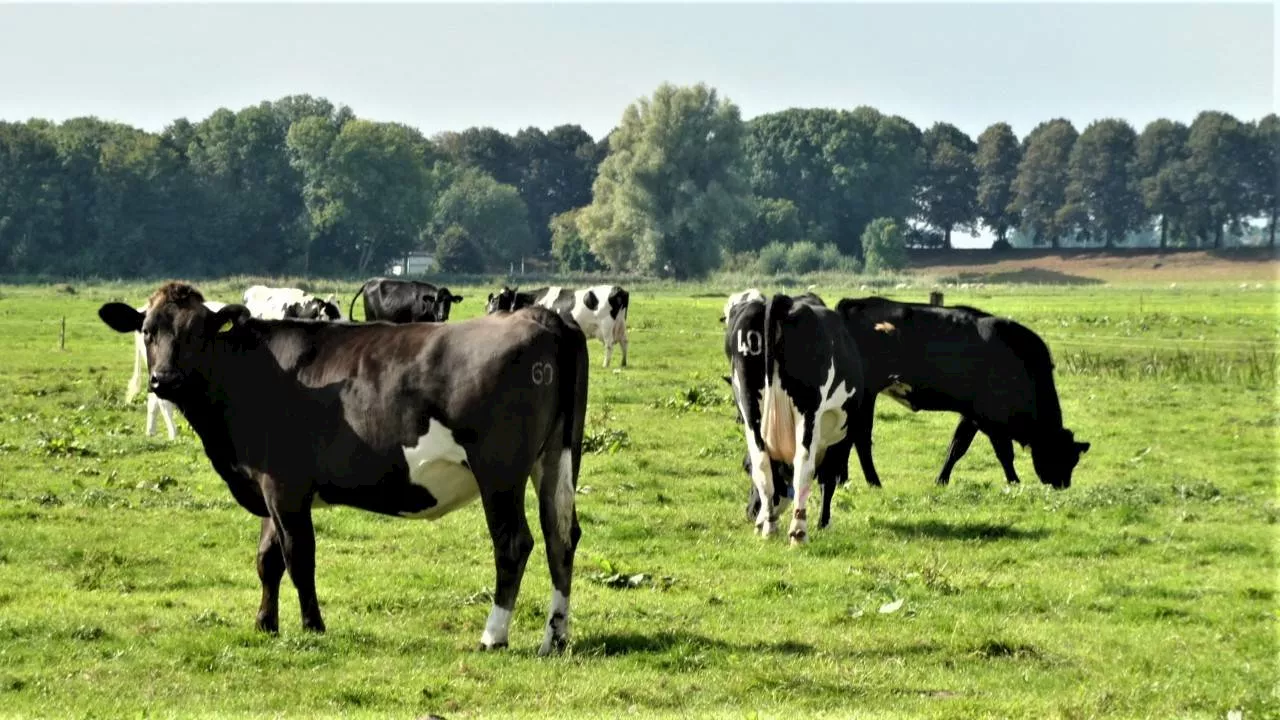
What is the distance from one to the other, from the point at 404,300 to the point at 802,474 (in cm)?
2248

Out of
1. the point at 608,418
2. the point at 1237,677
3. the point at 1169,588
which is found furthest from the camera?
the point at 608,418

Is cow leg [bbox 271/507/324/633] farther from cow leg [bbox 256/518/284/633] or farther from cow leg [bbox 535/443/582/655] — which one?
cow leg [bbox 535/443/582/655]

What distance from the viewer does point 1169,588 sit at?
12672 millimetres

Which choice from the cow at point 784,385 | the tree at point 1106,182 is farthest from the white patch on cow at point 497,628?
the tree at point 1106,182

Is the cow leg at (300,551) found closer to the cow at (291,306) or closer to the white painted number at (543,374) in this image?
the white painted number at (543,374)

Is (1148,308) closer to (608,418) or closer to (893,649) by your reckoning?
(608,418)

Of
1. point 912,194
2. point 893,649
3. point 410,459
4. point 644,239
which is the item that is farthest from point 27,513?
point 912,194

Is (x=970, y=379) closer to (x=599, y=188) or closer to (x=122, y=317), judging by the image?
(x=122, y=317)

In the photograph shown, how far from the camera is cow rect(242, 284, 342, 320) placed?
27.8m

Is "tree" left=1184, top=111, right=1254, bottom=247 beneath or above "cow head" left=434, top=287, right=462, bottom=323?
above

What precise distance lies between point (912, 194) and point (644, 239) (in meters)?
54.9

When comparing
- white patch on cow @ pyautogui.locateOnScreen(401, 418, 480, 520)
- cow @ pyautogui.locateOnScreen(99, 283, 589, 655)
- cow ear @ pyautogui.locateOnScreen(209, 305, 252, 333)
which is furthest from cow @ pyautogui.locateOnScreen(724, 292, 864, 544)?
cow ear @ pyautogui.locateOnScreen(209, 305, 252, 333)

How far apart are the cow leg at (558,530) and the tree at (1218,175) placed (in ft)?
463

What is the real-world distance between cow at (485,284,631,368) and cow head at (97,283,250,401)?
76.9 feet
